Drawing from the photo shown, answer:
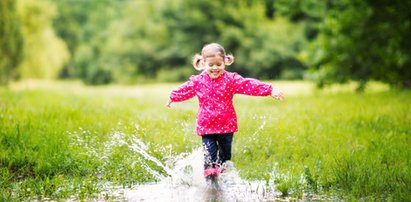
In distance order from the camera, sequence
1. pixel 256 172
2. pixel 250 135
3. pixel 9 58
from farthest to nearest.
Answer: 1. pixel 9 58
2. pixel 250 135
3. pixel 256 172

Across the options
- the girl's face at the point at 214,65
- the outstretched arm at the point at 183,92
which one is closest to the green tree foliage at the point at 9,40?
the outstretched arm at the point at 183,92

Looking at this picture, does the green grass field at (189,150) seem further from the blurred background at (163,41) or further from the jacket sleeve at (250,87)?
the blurred background at (163,41)

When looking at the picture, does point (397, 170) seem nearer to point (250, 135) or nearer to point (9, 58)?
point (250, 135)

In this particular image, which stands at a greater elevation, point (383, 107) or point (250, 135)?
point (383, 107)

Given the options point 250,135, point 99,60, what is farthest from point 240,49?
point 250,135

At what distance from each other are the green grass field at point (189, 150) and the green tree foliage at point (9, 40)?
85.6 ft

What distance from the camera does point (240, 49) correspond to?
140 ft

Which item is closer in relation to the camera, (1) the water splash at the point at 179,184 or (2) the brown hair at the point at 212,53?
(1) the water splash at the point at 179,184

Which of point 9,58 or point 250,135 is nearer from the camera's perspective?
point 250,135

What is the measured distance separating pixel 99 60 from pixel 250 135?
4796 centimetres

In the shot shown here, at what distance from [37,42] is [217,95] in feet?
137

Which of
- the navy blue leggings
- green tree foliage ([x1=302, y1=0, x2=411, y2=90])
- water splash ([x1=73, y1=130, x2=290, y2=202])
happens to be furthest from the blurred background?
the navy blue leggings

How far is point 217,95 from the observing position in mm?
5531

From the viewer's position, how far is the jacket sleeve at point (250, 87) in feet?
18.4
